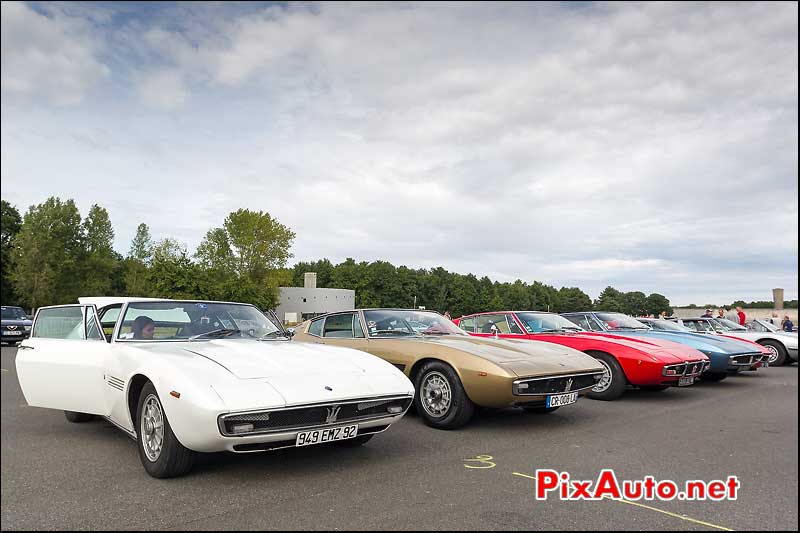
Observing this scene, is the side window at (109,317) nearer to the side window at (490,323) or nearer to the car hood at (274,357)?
the car hood at (274,357)

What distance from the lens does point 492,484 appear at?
3699mm

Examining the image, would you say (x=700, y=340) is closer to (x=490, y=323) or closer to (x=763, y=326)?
(x=490, y=323)

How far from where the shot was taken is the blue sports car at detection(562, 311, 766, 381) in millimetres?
9156

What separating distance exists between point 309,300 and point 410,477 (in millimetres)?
72923

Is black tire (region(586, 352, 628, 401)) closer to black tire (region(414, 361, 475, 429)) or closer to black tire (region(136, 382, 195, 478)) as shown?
black tire (region(414, 361, 475, 429))

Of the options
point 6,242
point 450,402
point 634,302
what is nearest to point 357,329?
point 450,402

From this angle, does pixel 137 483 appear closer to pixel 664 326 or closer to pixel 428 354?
pixel 428 354

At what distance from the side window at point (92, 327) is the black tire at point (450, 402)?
3.10 m

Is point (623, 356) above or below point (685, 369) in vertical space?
above

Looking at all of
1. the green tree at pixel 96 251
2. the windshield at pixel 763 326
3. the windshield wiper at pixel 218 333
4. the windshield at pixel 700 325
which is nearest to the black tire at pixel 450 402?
the windshield wiper at pixel 218 333

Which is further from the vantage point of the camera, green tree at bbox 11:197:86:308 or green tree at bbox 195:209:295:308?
green tree at bbox 195:209:295:308

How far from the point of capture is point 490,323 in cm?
904

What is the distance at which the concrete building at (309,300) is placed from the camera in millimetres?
70569

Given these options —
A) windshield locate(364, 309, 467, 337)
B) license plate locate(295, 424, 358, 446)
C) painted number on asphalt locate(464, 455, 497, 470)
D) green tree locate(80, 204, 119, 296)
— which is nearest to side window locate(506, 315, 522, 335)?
windshield locate(364, 309, 467, 337)
